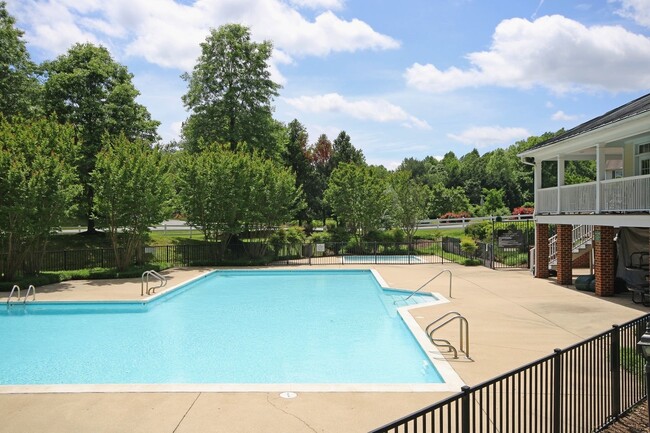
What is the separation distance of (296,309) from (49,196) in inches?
450

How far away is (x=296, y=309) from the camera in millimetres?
17156

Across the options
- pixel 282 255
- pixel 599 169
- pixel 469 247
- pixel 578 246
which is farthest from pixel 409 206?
pixel 599 169

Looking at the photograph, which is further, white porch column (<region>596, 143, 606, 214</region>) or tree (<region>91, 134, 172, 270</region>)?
tree (<region>91, 134, 172, 270</region>)

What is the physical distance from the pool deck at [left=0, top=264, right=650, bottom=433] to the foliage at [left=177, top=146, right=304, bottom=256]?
54.4ft

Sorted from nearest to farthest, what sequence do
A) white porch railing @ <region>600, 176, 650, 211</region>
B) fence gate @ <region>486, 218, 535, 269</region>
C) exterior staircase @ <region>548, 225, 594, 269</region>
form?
white porch railing @ <region>600, 176, 650, 211</region>
exterior staircase @ <region>548, 225, 594, 269</region>
fence gate @ <region>486, 218, 535, 269</region>

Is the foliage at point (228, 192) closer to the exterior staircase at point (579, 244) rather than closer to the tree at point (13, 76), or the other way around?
the tree at point (13, 76)

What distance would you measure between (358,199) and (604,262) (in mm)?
21153

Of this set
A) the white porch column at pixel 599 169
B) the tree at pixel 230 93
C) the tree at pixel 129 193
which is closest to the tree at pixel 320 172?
the tree at pixel 230 93

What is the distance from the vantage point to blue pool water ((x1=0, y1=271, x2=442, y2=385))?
9984 millimetres

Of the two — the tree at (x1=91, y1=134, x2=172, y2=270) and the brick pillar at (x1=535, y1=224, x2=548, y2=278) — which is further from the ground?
the tree at (x1=91, y1=134, x2=172, y2=270)

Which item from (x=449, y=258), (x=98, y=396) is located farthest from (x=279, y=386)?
(x=449, y=258)

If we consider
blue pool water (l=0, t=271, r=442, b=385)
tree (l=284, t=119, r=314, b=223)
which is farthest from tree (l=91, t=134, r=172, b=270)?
tree (l=284, t=119, r=314, b=223)

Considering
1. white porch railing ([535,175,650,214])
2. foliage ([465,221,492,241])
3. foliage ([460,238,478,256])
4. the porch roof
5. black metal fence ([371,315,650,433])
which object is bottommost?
black metal fence ([371,315,650,433])

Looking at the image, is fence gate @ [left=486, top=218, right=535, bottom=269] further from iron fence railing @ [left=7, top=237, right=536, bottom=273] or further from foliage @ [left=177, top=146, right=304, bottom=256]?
foliage @ [left=177, top=146, right=304, bottom=256]
